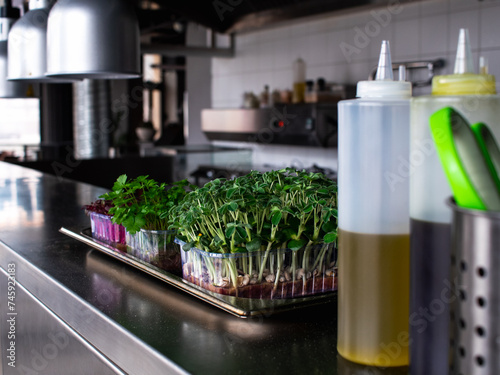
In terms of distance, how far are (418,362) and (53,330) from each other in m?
0.80

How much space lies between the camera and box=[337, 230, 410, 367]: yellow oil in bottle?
62cm

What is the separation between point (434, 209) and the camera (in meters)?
0.56

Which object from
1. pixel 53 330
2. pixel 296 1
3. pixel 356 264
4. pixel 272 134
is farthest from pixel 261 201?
pixel 272 134

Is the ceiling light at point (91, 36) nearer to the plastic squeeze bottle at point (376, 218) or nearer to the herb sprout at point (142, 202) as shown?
the herb sprout at point (142, 202)

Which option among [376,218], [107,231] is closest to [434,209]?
[376,218]

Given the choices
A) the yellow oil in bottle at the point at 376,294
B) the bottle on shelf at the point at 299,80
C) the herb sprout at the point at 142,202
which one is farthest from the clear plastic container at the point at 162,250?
the bottle on shelf at the point at 299,80

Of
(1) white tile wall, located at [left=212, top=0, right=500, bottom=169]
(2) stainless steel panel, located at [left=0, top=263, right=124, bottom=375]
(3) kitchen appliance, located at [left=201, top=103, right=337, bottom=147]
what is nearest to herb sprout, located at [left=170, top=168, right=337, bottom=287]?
(2) stainless steel panel, located at [left=0, top=263, right=124, bottom=375]

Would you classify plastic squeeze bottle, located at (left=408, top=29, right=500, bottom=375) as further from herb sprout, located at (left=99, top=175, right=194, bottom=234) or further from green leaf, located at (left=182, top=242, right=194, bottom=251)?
herb sprout, located at (left=99, top=175, right=194, bottom=234)

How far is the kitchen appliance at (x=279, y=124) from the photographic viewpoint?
3881 mm

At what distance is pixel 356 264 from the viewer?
2.09 feet

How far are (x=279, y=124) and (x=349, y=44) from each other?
0.76 m

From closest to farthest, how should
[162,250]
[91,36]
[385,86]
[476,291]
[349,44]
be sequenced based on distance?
[476,291], [385,86], [162,250], [91,36], [349,44]

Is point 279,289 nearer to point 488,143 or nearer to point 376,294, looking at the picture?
point 376,294

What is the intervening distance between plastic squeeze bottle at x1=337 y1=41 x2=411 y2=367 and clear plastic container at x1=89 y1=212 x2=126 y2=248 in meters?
0.74
